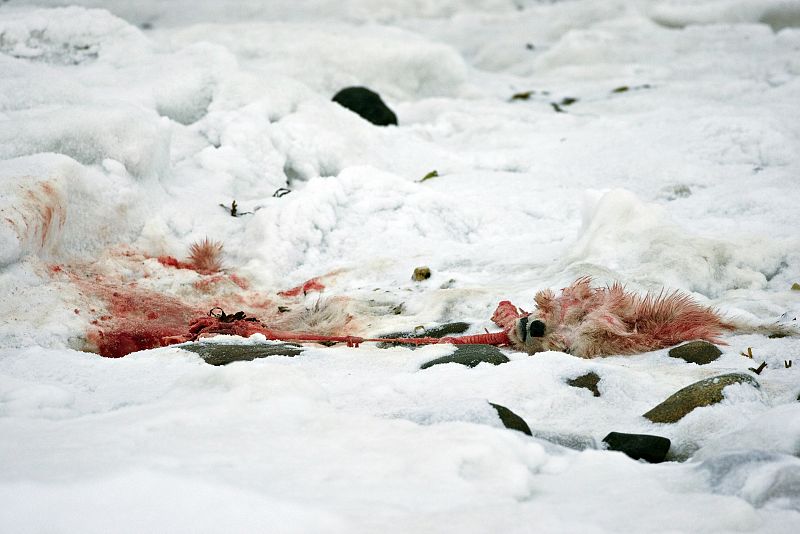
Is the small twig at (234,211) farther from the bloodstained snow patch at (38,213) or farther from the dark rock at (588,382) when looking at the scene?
the dark rock at (588,382)

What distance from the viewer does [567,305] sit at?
3006 mm

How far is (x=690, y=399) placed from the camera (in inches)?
82.6

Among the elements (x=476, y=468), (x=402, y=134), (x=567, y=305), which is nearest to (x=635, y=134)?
(x=402, y=134)

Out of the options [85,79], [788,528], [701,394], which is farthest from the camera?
[85,79]

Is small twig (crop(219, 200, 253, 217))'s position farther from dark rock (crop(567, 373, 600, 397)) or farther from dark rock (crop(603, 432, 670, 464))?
dark rock (crop(603, 432, 670, 464))

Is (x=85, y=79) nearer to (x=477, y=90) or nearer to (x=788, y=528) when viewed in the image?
(x=477, y=90)

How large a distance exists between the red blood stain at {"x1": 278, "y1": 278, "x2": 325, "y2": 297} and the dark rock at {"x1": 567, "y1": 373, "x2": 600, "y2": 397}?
197 centimetres

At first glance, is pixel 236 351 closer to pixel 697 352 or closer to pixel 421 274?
pixel 421 274

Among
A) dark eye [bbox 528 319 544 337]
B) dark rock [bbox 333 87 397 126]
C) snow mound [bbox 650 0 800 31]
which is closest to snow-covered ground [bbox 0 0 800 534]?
dark rock [bbox 333 87 397 126]

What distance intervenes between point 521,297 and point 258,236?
174 cm

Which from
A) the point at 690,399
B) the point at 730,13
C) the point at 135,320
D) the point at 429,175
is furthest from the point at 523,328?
the point at 730,13

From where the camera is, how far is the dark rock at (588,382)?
2343mm

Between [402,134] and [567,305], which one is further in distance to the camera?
[402,134]

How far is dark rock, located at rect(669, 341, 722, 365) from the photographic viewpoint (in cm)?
271
